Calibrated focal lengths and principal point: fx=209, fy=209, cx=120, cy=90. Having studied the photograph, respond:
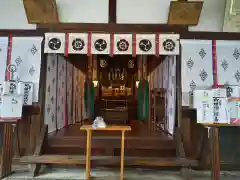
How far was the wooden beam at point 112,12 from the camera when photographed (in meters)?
4.57

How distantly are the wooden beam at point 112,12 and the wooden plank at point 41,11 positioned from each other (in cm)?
113

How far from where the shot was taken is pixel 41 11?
14.3ft

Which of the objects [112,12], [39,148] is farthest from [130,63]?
[39,148]

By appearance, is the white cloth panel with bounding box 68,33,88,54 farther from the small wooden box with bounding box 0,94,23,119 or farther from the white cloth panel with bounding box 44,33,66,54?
the small wooden box with bounding box 0,94,23,119

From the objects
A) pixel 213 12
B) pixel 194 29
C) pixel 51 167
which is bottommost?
pixel 51 167

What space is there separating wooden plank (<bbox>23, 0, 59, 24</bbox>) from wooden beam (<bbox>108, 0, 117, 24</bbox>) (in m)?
1.13

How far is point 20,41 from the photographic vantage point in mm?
4512

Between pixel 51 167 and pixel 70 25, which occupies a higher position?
pixel 70 25

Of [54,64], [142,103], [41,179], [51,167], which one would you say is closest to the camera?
[41,179]

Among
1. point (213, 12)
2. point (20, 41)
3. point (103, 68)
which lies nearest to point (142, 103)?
point (103, 68)

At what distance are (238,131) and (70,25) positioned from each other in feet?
14.1

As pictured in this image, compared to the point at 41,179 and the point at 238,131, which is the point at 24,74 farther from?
the point at 238,131

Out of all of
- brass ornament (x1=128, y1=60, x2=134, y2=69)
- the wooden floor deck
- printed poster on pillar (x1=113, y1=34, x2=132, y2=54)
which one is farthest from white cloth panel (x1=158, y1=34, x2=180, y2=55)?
brass ornament (x1=128, y1=60, x2=134, y2=69)

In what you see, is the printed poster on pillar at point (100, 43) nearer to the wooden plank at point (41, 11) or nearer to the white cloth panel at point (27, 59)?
the wooden plank at point (41, 11)
